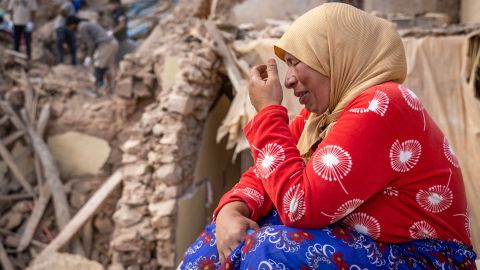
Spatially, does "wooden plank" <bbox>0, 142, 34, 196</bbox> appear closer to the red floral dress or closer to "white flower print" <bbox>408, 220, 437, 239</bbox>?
the red floral dress

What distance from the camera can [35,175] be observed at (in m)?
7.03

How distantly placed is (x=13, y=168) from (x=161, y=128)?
320cm

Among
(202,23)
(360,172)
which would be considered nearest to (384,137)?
(360,172)

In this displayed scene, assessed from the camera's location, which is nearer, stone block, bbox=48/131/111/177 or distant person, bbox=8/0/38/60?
stone block, bbox=48/131/111/177

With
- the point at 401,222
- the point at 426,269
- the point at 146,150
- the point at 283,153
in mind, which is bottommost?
the point at 146,150

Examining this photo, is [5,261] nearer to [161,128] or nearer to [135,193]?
[135,193]

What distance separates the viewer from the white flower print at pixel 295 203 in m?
1.39

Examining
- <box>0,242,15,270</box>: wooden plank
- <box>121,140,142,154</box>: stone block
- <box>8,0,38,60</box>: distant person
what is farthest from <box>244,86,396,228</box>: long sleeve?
<box>8,0,38,60</box>: distant person

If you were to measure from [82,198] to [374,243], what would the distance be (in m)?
5.79

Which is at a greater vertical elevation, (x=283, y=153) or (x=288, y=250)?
(x=283, y=153)

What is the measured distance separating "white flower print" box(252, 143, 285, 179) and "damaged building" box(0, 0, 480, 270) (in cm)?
197

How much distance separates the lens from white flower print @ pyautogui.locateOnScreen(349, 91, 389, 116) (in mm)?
1375

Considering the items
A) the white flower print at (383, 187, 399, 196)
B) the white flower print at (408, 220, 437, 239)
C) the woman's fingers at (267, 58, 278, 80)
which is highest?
the woman's fingers at (267, 58, 278, 80)

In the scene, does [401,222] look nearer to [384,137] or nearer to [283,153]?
[384,137]
